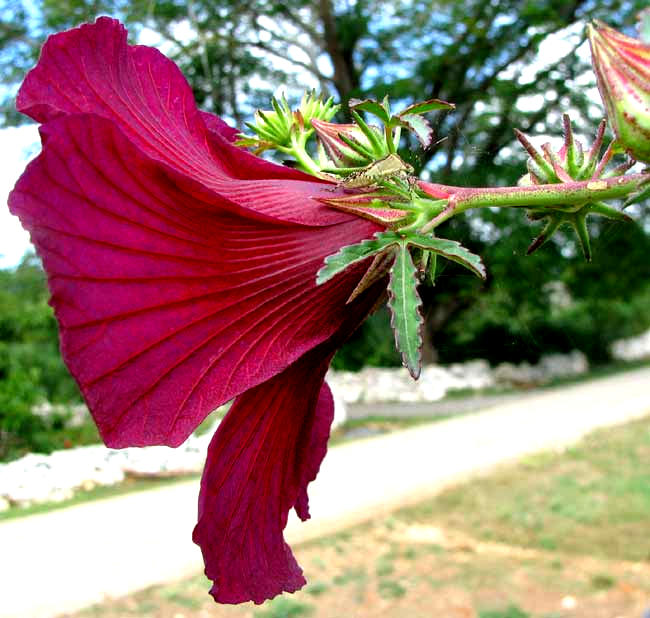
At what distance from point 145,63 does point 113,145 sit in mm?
81

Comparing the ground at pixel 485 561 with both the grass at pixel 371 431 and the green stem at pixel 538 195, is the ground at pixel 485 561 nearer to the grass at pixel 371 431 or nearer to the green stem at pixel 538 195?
the grass at pixel 371 431

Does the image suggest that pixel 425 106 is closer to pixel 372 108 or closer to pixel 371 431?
pixel 372 108

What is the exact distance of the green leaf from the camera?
33cm

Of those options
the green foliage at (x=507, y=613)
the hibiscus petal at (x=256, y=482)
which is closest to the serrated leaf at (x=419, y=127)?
the hibiscus petal at (x=256, y=482)

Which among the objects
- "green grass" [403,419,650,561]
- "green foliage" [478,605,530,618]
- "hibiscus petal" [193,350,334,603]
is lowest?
"green grass" [403,419,650,561]

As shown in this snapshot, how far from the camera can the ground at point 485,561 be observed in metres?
3.00

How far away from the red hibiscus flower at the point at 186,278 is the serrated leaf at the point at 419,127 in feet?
0.15

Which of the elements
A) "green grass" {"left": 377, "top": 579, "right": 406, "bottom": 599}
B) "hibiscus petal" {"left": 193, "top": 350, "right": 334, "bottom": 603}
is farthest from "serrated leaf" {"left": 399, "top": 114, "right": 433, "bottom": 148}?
"green grass" {"left": 377, "top": 579, "right": 406, "bottom": 599}

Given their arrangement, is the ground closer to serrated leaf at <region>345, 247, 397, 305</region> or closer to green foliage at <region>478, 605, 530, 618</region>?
green foliage at <region>478, 605, 530, 618</region>

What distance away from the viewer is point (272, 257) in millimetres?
376

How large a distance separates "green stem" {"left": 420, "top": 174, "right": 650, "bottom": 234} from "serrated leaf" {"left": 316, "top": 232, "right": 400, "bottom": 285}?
0.01m

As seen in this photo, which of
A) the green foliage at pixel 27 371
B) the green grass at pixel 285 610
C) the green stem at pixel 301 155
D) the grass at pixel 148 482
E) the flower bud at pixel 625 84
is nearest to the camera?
the flower bud at pixel 625 84

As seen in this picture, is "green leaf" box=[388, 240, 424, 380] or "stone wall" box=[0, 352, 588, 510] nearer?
"green leaf" box=[388, 240, 424, 380]

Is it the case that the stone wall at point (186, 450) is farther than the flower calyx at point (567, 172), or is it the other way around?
the stone wall at point (186, 450)
